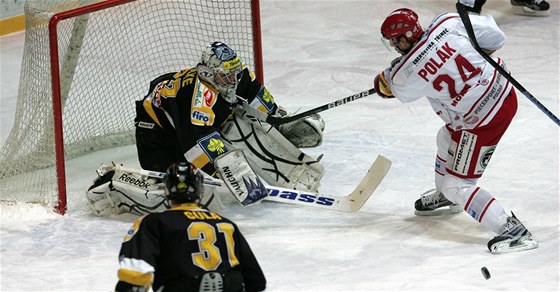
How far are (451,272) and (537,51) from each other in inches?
140

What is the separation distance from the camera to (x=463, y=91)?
4.84 m

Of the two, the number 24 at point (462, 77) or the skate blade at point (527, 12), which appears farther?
the skate blade at point (527, 12)

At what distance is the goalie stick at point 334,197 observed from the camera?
526 centimetres

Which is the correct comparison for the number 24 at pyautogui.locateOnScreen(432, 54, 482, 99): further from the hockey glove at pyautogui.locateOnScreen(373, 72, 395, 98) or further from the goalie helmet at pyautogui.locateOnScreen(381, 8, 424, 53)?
the hockey glove at pyautogui.locateOnScreen(373, 72, 395, 98)

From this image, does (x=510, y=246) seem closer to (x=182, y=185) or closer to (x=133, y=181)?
(x=133, y=181)

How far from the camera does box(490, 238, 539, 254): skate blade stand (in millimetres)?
4773

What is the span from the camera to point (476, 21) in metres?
4.89

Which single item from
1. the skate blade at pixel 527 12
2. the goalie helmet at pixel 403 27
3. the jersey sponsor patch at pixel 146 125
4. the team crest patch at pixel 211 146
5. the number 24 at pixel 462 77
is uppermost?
the goalie helmet at pixel 403 27

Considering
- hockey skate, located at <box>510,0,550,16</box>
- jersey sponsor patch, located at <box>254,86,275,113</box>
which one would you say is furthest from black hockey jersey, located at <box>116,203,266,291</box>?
hockey skate, located at <box>510,0,550,16</box>

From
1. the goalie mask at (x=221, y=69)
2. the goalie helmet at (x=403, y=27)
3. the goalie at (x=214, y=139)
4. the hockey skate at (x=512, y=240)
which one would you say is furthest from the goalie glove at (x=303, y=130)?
the hockey skate at (x=512, y=240)

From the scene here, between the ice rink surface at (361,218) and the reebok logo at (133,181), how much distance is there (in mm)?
161

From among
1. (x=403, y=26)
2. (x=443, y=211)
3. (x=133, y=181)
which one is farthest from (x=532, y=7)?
(x=133, y=181)

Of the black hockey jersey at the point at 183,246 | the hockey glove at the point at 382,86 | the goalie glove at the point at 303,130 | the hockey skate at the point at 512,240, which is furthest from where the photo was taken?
the goalie glove at the point at 303,130

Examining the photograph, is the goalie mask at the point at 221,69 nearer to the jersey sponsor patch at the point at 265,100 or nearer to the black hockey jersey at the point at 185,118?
the black hockey jersey at the point at 185,118
